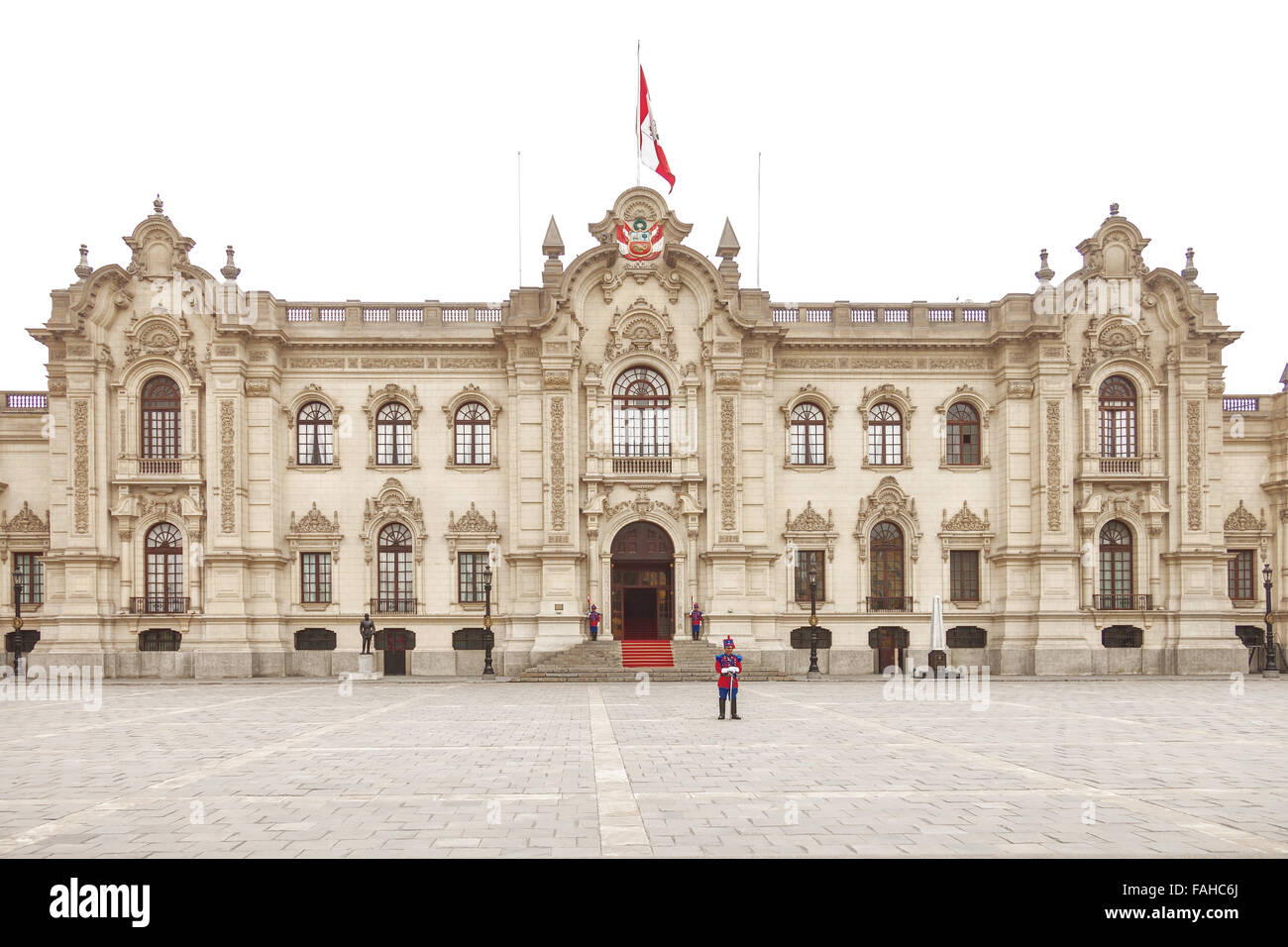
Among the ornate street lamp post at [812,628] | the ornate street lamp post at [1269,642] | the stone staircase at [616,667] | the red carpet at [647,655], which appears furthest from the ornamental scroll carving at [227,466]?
the ornate street lamp post at [1269,642]

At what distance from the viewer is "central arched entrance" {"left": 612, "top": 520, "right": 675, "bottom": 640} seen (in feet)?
141

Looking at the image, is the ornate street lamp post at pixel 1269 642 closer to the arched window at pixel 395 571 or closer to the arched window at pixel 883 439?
the arched window at pixel 883 439

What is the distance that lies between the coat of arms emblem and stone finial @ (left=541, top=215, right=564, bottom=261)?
2.42 m

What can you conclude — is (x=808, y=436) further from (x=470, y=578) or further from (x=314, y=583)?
(x=314, y=583)

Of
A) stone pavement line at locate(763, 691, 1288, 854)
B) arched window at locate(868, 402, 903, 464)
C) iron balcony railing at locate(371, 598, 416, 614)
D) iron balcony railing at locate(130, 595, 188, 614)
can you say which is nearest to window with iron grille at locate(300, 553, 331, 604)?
iron balcony railing at locate(371, 598, 416, 614)

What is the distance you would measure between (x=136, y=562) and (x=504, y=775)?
32.3 m

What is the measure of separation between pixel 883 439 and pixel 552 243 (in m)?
14.9

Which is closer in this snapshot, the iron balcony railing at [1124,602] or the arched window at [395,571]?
the iron balcony railing at [1124,602]

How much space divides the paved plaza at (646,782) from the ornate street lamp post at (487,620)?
1307 centimetres

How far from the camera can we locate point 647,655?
4019cm

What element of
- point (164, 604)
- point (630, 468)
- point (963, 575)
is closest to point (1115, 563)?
point (963, 575)

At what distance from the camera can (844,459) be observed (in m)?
43.7

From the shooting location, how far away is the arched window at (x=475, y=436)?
43.6 meters
